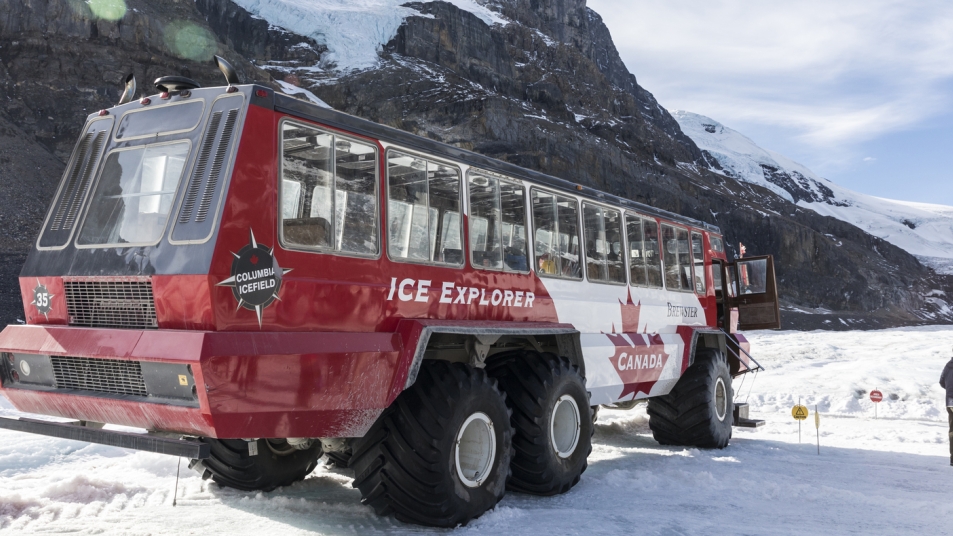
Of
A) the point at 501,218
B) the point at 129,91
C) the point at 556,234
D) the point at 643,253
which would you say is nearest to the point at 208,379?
the point at 129,91

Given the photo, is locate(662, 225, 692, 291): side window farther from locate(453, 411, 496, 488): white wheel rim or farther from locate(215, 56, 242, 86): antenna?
locate(215, 56, 242, 86): antenna

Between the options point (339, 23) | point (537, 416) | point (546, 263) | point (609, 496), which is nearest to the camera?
point (537, 416)

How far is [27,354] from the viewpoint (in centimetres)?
538

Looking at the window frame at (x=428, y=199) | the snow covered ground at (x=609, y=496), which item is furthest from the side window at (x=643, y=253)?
the window frame at (x=428, y=199)

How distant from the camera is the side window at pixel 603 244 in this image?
8445 mm

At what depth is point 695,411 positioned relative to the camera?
33.5 ft

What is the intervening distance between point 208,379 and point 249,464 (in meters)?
2.51

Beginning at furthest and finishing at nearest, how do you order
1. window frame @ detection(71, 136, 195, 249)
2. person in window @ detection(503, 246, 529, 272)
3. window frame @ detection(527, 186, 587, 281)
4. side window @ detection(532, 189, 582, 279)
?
side window @ detection(532, 189, 582, 279) < window frame @ detection(527, 186, 587, 281) < person in window @ detection(503, 246, 529, 272) < window frame @ detection(71, 136, 195, 249)

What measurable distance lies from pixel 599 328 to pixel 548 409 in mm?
1742

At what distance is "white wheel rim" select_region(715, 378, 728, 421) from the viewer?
10797 mm

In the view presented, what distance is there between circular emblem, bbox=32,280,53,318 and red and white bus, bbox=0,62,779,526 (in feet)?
0.05

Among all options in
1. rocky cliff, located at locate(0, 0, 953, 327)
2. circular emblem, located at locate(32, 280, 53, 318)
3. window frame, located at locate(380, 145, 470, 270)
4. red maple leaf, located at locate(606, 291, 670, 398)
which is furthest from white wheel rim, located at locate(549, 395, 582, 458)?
rocky cliff, located at locate(0, 0, 953, 327)

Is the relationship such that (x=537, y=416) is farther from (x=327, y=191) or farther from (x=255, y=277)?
(x=255, y=277)

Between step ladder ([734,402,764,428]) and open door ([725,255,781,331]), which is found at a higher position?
open door ([725,255,781,331])
